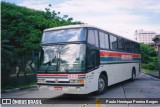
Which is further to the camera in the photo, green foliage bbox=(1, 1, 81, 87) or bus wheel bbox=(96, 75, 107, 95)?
green foliage bbox=(1, 1, 81, 87)

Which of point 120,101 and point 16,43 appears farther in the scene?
point 16,43

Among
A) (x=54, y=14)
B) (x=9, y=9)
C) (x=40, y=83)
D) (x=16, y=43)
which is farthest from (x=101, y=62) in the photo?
(x=54, y=14)

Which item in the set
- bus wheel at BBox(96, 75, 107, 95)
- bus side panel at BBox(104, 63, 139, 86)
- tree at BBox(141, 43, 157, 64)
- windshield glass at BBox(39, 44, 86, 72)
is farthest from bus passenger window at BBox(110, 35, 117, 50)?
tree at BBox(141, 43, 157, 64)

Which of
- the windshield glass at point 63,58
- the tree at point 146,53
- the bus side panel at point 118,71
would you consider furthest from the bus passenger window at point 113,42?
the tree at point 146,53

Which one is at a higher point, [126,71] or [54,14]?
[54,14]

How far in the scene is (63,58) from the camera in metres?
11.7

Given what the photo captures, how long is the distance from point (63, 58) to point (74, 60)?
0.53 metres

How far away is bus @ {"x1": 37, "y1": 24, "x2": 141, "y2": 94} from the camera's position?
11469 mm

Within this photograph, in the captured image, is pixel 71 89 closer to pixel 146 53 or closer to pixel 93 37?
pixel 93 37

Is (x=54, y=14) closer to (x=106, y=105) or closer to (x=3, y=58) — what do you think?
(x=3, y=58)

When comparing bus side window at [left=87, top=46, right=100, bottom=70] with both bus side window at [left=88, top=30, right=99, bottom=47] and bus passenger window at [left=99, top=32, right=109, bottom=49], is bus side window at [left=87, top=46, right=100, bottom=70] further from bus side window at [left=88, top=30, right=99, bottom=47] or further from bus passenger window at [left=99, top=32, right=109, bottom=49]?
bus passenger window at [left=99, top=32, right=109, bottom=49]

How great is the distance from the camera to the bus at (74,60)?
11.5 meters

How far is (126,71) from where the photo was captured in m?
18.5

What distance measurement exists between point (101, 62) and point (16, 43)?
7624 mm
